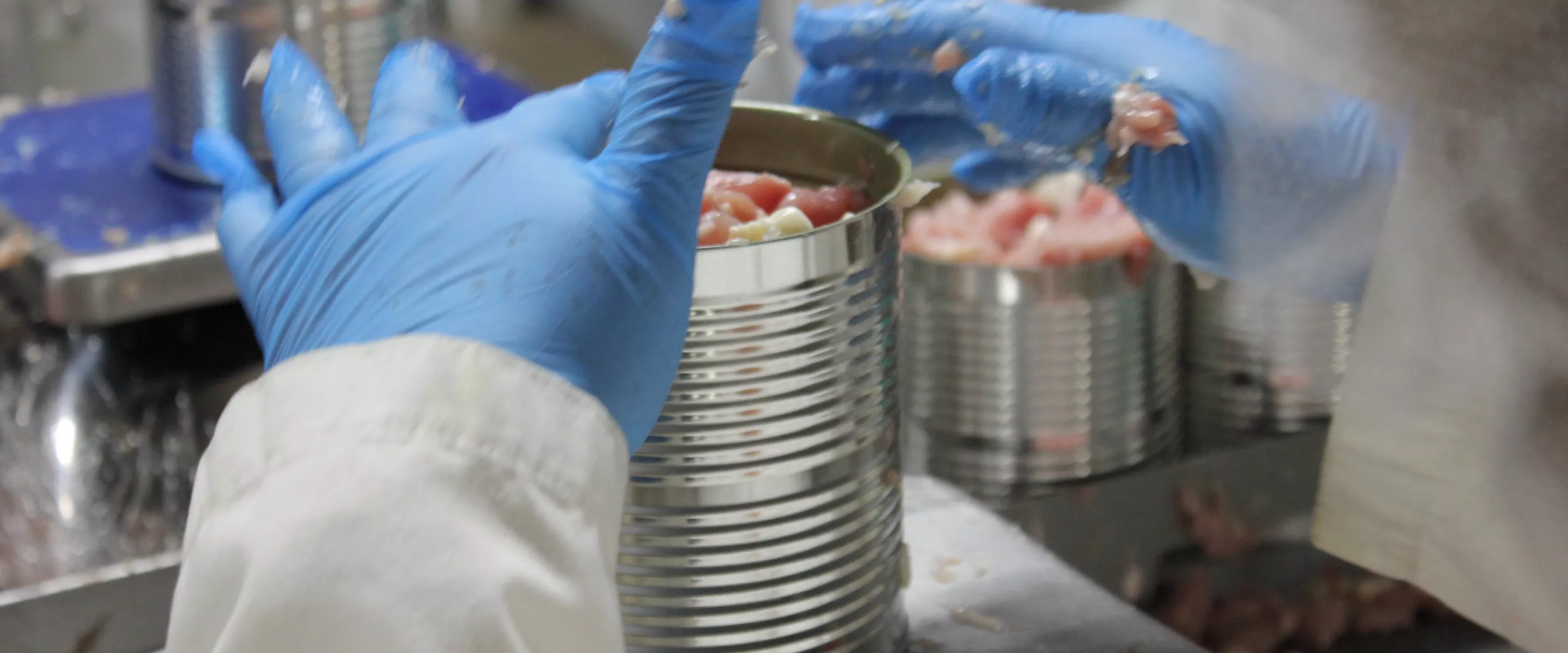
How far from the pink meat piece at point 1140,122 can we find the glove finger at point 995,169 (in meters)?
0.26

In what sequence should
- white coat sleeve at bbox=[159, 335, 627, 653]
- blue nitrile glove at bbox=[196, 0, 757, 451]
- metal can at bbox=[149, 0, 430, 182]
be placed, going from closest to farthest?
white coat sleeve at bbox=[159, 335, 627, 653] → blue nitrile glove at bbox=[196, 0, 757, 451] → metal can at bbox=[149, 0, 430, 182]

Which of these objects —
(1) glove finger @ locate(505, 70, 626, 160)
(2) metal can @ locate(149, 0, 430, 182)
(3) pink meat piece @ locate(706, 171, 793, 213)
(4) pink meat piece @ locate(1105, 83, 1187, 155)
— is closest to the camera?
(1) glove finger @ locate(505, 70, 626, 160)

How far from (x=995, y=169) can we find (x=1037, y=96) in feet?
1.08

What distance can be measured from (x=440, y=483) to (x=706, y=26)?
34cm

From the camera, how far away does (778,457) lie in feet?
3.04

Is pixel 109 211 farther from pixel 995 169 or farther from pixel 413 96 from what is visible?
pixel 995 169

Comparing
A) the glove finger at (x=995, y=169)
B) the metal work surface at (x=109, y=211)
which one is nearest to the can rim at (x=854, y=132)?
the glove finger at (x=995, y=169)

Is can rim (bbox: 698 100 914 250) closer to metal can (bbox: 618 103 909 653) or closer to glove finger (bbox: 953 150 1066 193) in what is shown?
metal can (bbox: 618 103 909 653)

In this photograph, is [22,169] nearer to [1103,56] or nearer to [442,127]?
[442,127]

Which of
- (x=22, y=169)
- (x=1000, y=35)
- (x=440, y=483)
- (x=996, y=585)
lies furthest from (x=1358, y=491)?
(x=22, y=169)

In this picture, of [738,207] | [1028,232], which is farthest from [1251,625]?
[738,207]

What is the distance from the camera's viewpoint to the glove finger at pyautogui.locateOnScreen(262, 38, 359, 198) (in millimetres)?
991

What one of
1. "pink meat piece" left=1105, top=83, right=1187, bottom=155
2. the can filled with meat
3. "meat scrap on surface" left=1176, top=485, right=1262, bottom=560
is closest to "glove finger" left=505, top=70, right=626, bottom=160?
"pink meat piece" left=1105, top=83, right=1187, bottom=155

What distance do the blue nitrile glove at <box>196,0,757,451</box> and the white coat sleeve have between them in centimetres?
4
